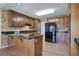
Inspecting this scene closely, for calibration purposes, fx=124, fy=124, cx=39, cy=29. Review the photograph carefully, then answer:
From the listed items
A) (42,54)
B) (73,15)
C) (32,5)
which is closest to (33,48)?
(42,54)

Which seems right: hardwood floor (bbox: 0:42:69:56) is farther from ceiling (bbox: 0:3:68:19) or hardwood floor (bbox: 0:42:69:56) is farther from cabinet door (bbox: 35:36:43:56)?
ceiling (bbox: 0:3:68:19)

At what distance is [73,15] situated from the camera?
5.03 feet

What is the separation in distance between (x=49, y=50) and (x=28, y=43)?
292 millimetres

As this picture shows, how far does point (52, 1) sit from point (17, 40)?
66 cm

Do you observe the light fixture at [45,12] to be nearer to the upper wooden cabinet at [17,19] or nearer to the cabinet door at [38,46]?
the upper wooden cabinet at [17,19]

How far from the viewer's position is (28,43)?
5.41 ft

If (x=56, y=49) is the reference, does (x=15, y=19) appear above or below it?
above

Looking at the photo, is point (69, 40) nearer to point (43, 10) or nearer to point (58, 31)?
point (58, 31)

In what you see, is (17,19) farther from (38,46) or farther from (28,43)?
(38,46)

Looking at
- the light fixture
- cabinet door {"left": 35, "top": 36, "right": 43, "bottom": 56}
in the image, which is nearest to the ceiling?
the light fixture

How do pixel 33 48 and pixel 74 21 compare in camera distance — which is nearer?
pixel 74 21

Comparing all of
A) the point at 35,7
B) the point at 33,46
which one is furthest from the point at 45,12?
the point at 33,46

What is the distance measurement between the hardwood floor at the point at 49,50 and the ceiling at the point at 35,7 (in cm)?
39

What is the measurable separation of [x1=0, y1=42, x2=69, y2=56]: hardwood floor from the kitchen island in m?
0.04
